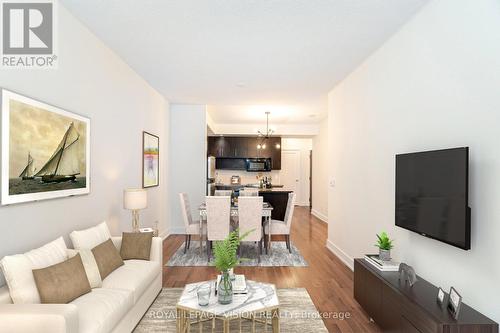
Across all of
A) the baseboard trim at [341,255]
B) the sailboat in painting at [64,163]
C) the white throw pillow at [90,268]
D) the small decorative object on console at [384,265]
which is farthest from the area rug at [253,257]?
the sailboat in painting at [64,163]

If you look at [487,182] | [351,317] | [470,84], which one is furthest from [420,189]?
[351,317]

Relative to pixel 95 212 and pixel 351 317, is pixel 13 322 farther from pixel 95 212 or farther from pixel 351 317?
pixel 351 317

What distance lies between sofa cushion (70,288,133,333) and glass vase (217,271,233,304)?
2.44ft

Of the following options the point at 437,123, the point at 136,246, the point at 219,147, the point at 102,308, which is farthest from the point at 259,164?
the point at 102,308

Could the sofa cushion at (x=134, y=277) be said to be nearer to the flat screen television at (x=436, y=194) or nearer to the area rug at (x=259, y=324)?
the area rug at (x=259, y=324)

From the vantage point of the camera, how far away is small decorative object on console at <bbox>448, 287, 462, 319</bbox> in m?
1.64

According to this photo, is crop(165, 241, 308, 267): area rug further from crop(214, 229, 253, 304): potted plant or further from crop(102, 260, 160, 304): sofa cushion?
crop(214, 229, 253, 304): potted plant

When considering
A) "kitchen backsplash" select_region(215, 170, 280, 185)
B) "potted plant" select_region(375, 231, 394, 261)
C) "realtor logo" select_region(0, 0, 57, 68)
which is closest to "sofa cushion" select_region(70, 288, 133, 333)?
"realtor logo" select_region(0, 0, 57, 68)

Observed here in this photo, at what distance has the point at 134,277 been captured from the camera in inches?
95.6

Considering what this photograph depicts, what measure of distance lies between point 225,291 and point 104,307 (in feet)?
2.83

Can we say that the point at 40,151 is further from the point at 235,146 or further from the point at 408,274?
the point at 235,146

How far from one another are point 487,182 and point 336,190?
2909 millimetres

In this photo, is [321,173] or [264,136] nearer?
[321,173]

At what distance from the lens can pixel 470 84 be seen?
1891 mm
